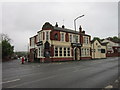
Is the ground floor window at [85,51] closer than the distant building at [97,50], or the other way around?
the ground floor window at [85,51]

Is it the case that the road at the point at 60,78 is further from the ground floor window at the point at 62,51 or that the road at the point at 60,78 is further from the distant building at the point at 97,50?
the distant building at the point at 97,50

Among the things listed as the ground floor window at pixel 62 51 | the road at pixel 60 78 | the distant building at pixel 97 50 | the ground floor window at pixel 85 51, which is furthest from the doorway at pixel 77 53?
the road at pixel 60 78

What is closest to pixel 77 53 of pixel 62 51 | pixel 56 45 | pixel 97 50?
pixel 62 51

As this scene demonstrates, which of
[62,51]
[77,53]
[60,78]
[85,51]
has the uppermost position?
[62,51]

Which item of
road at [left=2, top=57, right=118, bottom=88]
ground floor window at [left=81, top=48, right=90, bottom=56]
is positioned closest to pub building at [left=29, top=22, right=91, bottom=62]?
ground floor window at [left=81, top=48, right=90, bottom=56]

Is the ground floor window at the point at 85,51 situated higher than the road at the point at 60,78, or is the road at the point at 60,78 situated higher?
the ground floor window at the point at 85,51

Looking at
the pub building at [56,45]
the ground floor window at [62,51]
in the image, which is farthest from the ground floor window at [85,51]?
the ground floor window at [62,51]

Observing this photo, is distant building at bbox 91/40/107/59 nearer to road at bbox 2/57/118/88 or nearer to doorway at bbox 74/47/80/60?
doorway at bbox 74/47/80/60

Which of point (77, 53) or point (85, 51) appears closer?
point (77, 53)

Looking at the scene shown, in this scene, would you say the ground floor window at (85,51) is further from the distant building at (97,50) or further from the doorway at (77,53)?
the distant building at (97,50)

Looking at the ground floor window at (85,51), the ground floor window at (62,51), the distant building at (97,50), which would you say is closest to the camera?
the ground floor window at (62,51)

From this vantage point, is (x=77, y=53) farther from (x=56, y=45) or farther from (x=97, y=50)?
(x=97, y=50)

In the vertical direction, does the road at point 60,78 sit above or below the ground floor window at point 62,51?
below

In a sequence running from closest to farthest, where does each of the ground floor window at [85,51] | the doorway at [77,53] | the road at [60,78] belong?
the road at [60,78] → the doorway at [77,53] → the ground floor window at [85,51]
